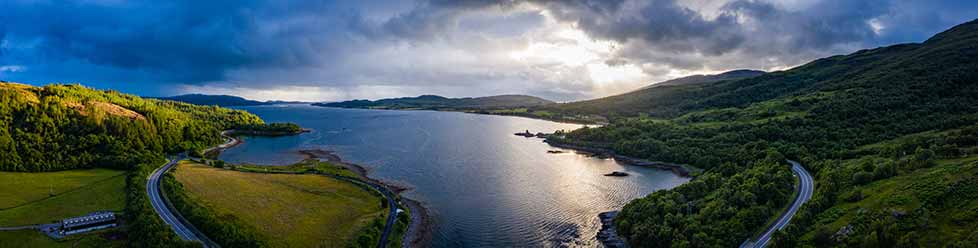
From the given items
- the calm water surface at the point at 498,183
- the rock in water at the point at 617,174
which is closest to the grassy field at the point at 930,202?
the calm water surface at the point at 498,183

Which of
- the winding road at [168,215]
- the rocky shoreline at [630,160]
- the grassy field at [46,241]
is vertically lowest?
the grassy field at [46,241]

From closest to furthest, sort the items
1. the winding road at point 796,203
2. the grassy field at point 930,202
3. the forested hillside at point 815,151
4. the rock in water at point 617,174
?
the grassy field at point 930,202
the forested hillside at point 815,151
the winding road at point 796,203
the rock in water at point 617,174

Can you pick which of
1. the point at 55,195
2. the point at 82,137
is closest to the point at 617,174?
the point at 55,195

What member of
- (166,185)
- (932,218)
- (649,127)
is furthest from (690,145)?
(166,185)

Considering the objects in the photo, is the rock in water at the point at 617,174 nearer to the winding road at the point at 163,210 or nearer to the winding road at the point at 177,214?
the winding road at the point at 177,214

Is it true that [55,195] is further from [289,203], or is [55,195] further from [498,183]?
[498,183]

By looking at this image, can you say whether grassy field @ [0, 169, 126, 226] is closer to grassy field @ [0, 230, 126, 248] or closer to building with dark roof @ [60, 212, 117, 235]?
grassy field @ [0, 230, 126, 248]

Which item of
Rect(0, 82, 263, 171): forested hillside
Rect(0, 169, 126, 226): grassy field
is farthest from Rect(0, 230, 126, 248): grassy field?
Rect(0, 82, 263, 171): forested hillside

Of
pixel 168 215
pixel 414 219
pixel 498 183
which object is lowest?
pixel 414 219
